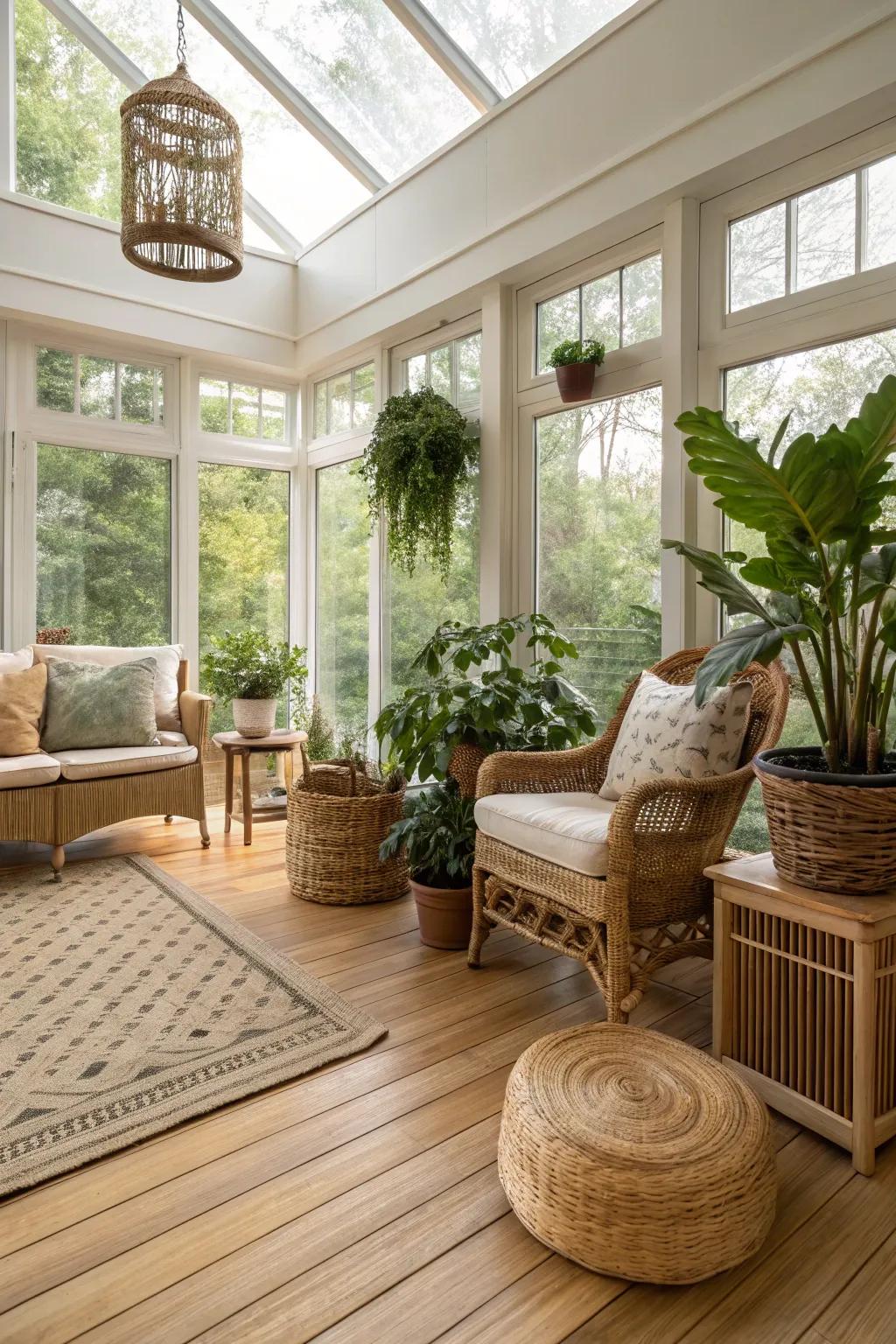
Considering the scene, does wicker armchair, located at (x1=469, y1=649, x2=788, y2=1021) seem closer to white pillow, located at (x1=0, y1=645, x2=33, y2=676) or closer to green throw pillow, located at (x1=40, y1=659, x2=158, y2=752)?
green throw pillow, located at (x1=40, y1=659, x2=158, y2=752)

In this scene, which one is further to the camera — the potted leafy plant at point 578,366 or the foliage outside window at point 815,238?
the potted leafy plant at point 578,366

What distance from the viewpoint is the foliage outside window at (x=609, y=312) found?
306cm

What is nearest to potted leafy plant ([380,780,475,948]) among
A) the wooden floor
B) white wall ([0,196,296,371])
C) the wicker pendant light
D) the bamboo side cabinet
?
the wooden floor

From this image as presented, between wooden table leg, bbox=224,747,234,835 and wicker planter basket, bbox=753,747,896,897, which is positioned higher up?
wicker planter basket, bbox=753,747,896,897

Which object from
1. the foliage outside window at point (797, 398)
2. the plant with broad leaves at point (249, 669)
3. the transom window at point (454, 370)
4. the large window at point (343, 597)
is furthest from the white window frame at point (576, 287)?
the plant with broad leaves at point (249, 669)

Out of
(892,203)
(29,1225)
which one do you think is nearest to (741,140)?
(892,203)

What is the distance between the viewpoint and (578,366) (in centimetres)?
314

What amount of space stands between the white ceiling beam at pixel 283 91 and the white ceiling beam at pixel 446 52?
79 cm

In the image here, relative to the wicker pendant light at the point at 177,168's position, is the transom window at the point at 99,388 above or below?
below

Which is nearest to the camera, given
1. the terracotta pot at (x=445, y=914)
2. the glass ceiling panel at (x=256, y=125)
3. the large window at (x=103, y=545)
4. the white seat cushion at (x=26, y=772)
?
the terracotta pot at (x=445, y=914)

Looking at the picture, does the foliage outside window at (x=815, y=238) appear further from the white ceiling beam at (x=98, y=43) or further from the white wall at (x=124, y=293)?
the white ceiling beam at (x=98, y=43)

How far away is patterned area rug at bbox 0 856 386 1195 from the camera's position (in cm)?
178

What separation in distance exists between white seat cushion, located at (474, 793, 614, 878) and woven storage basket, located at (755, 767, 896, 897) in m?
0.44

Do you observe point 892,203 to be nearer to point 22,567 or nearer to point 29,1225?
point 29,1225
